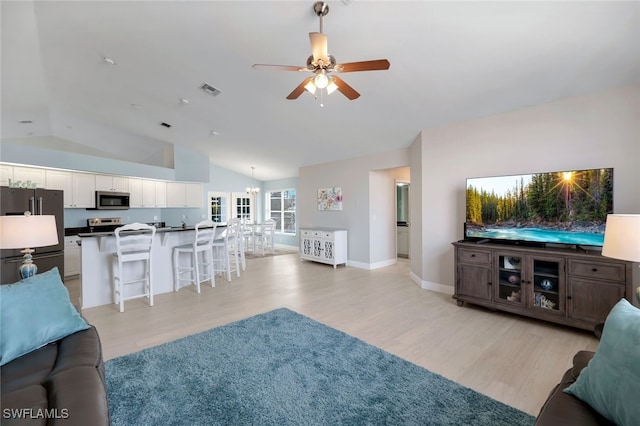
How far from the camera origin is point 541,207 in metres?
3.06

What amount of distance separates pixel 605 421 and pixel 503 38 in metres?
2.71

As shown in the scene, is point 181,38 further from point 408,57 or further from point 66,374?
point 66,374

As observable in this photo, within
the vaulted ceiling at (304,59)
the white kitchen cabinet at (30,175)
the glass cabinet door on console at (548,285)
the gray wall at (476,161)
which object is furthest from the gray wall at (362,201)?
the white kitchen cabinet at (30,175)

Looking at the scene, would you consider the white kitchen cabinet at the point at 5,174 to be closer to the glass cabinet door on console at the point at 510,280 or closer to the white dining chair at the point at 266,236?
→ the white dining chair at the point at 266,236

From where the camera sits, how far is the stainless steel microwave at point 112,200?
5.73 m

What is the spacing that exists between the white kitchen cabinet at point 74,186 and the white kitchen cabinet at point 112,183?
0.11 metres

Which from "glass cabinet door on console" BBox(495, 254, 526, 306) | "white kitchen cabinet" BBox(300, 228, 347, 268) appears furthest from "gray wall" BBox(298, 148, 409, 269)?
"glass cabinet door on console" BBox(495, 254, 526, 306)

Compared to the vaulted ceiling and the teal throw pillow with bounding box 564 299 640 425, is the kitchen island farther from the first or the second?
the teal throw pillow with bounding box 564 299 640 425

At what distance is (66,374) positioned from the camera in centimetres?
128

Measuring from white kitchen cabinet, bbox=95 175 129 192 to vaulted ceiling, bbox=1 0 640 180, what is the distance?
1.37m

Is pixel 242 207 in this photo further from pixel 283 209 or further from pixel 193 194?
pixel 193 194

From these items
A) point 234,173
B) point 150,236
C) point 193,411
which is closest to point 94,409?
point 193,411

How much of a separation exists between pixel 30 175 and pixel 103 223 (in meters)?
1.47

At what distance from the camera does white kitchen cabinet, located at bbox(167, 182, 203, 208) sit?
275 inches
